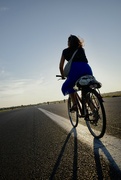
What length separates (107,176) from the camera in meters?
1.67

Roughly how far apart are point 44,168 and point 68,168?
333 millimetres

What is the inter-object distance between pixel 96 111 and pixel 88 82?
568mm

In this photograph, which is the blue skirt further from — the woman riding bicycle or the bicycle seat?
the bicycle seat

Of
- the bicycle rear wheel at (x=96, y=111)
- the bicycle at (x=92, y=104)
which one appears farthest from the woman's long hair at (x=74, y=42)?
the bicycle rear wheel at (x=96, y=111)

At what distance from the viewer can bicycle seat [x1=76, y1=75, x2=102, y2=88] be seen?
3471mm

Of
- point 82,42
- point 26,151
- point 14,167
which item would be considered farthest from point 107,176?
point 82,42

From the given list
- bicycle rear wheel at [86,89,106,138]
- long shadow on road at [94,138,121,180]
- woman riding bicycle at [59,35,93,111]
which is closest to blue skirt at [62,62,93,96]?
woman riding bicycle at [59,35,93,111]

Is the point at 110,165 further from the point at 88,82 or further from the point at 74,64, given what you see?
the point at 74,64

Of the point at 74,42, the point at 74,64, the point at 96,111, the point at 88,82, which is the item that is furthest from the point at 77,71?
the point at 96,111

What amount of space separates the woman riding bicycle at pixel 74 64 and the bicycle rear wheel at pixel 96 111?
50cm

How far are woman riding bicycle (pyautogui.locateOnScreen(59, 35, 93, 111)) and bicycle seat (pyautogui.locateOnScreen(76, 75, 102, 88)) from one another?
220 millimetres

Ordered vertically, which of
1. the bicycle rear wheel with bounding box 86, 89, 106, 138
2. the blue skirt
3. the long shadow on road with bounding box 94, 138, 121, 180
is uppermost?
the blue skirt

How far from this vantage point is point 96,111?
3.43 m

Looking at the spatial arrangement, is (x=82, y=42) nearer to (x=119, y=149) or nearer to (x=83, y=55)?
(x=83, y=55)
